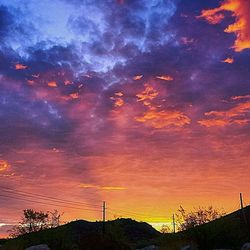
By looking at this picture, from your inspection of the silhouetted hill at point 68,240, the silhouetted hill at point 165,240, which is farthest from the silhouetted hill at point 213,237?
the silhouetted hill at point 68,240

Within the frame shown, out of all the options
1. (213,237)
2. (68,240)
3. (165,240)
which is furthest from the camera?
(165,240)

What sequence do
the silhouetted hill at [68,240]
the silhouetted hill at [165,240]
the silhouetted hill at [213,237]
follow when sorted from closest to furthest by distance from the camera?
the silhouetted hill at [68,240] < the silhouetted hill at [165,240] < the silhouetted hill at [213,237]

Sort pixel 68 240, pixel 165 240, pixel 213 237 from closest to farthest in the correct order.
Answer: pixel 68 240, pixel 213 237, pixel 165 240

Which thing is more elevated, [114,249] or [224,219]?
[224,219]

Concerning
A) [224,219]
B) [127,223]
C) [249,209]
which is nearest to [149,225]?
[127,223]

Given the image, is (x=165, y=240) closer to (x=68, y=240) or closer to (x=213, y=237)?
(x=213, y=237)

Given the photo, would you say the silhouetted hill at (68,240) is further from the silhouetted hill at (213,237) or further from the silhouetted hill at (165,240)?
the silhouetted hill at (213,237)

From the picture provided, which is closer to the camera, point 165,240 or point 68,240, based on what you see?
point 68,240

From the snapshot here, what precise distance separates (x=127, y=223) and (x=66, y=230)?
82533 mm

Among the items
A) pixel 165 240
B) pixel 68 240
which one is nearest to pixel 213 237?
pixel 165 240

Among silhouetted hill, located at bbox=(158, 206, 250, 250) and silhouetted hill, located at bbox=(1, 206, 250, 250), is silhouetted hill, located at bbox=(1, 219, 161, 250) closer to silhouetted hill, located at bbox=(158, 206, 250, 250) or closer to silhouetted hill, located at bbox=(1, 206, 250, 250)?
silhouetted hill, located at bbox=(1, 206, 250, 250)

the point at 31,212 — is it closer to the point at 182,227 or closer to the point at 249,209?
the point at 182,227

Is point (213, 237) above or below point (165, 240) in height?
below

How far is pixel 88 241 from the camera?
33.2 metres
